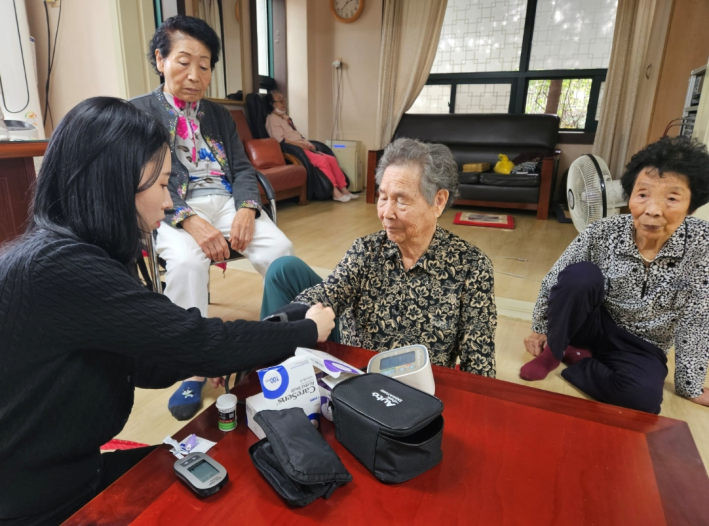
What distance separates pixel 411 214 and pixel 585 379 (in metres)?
1.06

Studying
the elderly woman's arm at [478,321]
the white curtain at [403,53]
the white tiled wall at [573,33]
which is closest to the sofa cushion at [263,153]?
the white curtain at [403,53]

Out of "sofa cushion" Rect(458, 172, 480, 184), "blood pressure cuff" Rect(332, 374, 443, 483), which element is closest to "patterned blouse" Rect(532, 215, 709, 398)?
"blood pressure cuff" Rect(332, 374, 443, 483)

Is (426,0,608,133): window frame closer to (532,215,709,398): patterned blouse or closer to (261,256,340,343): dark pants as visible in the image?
(532,215,709,398): patterned blouse

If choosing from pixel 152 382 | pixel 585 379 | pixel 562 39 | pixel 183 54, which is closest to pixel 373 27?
pixel 562 39

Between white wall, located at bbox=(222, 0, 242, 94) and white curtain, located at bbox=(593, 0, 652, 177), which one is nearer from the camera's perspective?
white curtain, located at bbox=(593, 0, 652, 177)

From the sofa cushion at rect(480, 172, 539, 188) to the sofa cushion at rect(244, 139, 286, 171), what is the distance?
7.28 ft

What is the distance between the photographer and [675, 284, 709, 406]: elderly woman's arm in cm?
155

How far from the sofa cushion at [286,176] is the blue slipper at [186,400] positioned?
3117mm

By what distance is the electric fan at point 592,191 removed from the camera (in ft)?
6.86

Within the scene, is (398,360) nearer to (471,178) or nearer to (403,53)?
(471,178)

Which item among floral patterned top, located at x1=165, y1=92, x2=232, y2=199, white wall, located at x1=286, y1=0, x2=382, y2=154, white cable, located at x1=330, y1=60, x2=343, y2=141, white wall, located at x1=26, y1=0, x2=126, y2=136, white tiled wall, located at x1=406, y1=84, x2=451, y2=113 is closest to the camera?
floral patterned top, located at x1=165, y1=92, x2=232, y2=199

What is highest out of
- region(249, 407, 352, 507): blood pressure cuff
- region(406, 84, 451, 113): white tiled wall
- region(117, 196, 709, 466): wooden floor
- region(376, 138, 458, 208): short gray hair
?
region(406, 84, 451, 113): white tiled wall

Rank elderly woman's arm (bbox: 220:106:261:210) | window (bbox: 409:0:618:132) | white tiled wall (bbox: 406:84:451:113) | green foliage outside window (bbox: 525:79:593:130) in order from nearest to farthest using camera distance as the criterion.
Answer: elderly woman's arm (bbox: 220:106:261:210), window (bbox: 409:0:618:132), green foliage outside window (bbox: 525:79:593:130), white tiled wall (bbox: 406:84:451:113)

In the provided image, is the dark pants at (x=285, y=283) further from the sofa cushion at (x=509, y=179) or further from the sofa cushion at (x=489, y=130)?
the sofa cushion at (x=489, y=130)
